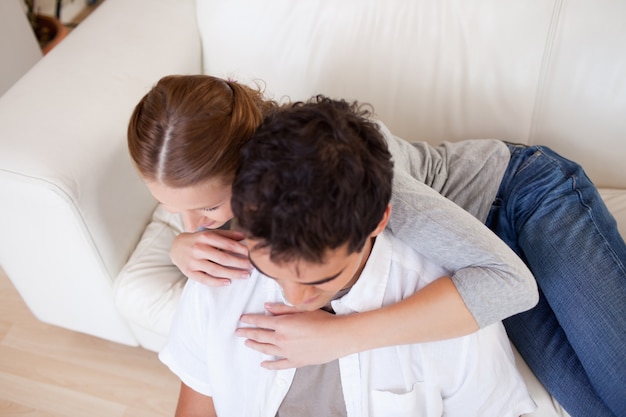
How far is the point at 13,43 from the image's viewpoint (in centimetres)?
194

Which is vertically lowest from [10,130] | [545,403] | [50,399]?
[50,399]

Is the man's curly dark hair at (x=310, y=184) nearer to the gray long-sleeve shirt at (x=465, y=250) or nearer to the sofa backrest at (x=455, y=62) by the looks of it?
the gray long-sleeve shirt at (x=465, y=250)

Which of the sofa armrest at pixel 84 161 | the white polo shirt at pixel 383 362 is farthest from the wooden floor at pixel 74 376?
the white polo shirt at pixel 383 362

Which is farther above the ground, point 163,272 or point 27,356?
point 163,272

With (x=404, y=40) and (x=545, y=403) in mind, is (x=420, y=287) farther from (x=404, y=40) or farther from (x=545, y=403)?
(x=404, y=40)

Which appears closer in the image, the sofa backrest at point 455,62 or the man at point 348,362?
the man at point 348,362

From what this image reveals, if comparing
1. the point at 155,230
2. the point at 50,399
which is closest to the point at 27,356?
the point at 50,399

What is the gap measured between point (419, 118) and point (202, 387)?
798 millimetres

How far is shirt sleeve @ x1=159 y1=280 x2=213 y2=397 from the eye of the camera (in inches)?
34.6

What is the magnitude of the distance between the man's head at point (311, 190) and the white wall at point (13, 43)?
170 centimetres

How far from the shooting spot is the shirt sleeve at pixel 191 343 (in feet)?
2.89

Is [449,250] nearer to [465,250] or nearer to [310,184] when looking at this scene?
[465,250]

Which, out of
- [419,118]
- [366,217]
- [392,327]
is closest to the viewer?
[366,217]

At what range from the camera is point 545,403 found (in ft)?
3.20
